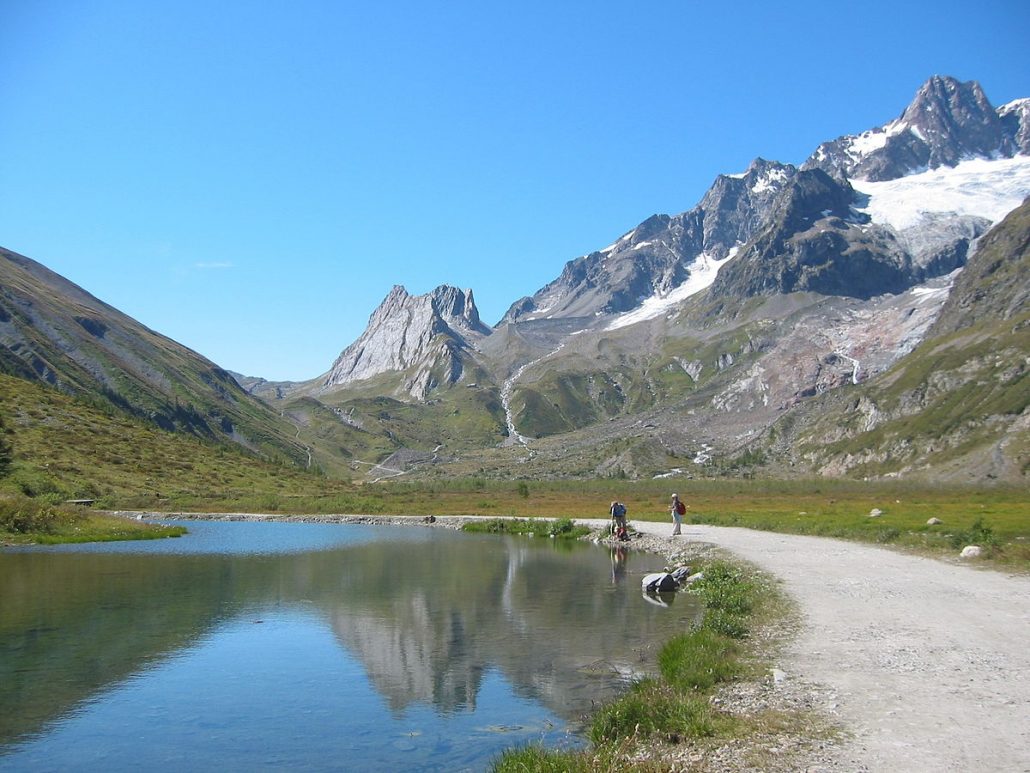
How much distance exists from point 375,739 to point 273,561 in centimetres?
3881

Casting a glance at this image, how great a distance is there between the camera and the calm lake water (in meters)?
16.7

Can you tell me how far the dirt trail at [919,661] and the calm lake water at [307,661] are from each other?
558cm

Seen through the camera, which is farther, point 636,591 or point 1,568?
point 1,568

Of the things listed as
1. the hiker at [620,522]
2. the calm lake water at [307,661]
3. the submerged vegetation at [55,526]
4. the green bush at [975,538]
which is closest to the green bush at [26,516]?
the submerged vegetation at [55,526]

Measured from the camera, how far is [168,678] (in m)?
22.1

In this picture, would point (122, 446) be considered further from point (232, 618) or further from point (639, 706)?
point (639, 706)

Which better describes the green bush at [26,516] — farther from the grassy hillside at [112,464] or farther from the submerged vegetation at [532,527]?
the submerged vegetation at [532,527]

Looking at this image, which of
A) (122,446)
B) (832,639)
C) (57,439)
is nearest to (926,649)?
(832,639)

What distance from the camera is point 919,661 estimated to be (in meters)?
18.2

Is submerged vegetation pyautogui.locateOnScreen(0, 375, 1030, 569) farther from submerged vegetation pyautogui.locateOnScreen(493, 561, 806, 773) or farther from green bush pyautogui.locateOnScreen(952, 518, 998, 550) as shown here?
submerged vegetation pyautogui.locateOnScreen(493, 561, 806, 773)

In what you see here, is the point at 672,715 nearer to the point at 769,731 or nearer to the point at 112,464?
the point at 769,731

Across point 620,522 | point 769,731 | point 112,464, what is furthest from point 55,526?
point 769,731

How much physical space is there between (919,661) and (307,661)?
721 inches

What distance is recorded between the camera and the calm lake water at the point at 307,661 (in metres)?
16.7
